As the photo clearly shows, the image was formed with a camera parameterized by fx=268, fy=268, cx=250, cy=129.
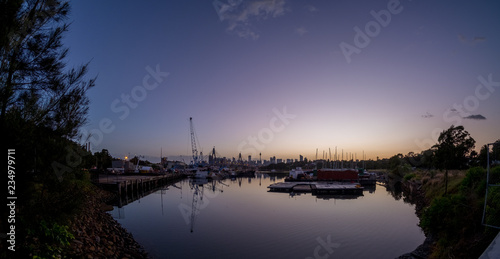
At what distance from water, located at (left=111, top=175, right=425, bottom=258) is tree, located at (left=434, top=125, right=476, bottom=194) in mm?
5732

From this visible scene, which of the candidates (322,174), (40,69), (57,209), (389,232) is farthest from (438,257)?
(322,174)

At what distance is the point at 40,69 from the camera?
7.89m

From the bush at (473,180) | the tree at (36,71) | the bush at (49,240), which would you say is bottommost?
the bush at (49,240)

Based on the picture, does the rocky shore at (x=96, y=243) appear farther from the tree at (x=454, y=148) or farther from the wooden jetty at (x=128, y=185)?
the tree at (x=454, y=148)

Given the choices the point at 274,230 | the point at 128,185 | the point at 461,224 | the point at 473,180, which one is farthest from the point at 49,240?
the point at 128,185

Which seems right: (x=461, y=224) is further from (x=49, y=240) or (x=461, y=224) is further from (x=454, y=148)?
(x=49, y=240)

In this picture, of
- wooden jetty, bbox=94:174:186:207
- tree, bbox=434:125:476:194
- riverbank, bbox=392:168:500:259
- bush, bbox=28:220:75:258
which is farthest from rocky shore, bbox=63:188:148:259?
tree, bbox=434:125:476:194

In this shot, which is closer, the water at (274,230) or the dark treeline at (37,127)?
the dark treeline at (37,127)

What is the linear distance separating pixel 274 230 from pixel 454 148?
1493cm

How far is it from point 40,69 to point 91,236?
25.7 ft

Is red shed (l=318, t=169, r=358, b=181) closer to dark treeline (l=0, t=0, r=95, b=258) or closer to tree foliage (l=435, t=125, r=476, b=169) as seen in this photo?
tree foliage (l=435, t=125, r=476, b=169)

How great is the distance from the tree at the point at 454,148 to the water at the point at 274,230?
5732 millimetres

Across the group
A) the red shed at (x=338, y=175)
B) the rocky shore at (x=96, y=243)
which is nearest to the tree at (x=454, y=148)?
the rocky shore at (x=96, y=243)

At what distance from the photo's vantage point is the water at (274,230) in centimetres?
1553
